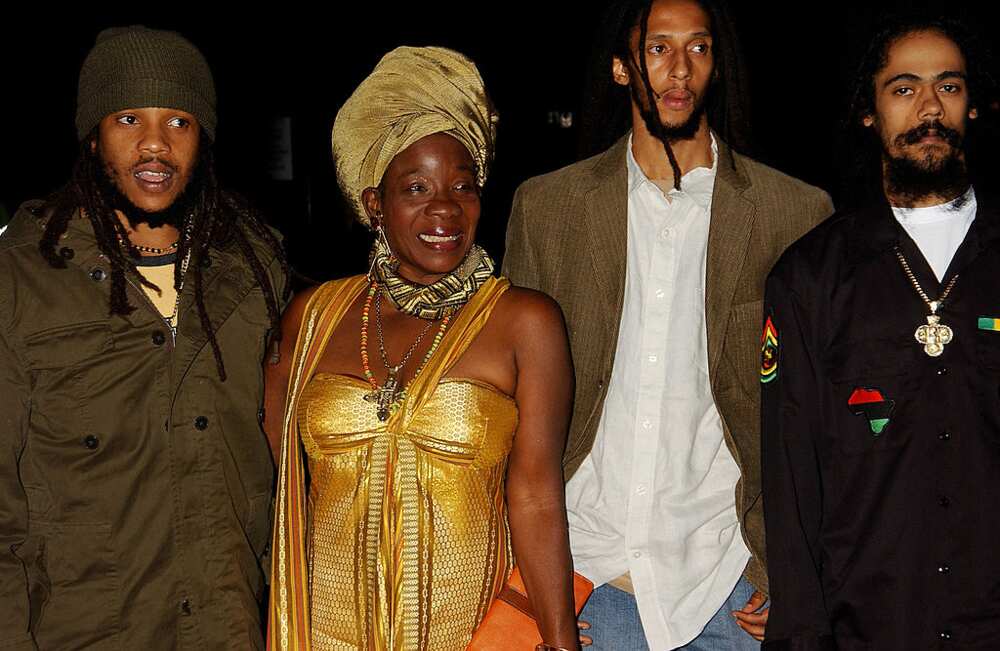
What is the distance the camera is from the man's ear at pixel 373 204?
278 centimetres

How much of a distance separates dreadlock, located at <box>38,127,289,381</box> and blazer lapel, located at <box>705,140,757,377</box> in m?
1.08

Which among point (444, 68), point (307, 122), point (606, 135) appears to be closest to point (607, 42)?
point (606, 135)

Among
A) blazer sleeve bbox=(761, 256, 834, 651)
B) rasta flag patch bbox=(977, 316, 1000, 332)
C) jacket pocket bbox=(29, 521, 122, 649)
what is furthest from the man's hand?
jacket pocket bbox=(29, 521, 122, 649)

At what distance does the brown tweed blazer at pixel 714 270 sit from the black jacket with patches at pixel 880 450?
109 mm

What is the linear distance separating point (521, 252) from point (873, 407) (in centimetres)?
99

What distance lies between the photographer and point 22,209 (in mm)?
2645

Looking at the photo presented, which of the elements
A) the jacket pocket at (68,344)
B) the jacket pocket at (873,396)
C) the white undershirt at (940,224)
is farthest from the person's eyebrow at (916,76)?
the jacket pocket at (68,344)

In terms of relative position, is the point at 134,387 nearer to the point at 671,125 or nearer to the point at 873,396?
the point at 671,125

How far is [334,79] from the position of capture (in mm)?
10328

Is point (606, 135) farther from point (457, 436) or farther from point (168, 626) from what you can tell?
point (168, 626)

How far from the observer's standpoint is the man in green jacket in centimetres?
248

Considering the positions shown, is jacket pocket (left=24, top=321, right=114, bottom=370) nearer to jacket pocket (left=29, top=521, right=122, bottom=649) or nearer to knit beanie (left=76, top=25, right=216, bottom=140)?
jacket pocket (left=29, top=521, right=122, bottom=649)

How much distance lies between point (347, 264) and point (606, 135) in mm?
8072

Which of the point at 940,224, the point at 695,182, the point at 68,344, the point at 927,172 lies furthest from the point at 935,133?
the point at 68,344
